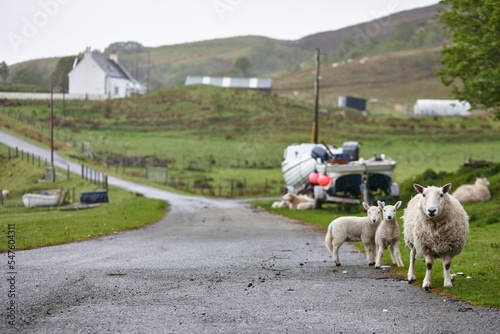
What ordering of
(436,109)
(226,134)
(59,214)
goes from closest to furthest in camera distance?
(59,214), (226,134), (436,109)

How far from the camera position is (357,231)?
19047 mm

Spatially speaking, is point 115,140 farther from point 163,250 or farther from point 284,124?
point 163,250

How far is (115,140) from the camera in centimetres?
8894

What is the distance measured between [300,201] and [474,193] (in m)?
9.96

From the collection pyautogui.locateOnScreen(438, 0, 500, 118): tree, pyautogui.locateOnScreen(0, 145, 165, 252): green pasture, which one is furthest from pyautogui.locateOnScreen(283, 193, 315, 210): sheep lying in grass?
pyautogui.locateOnScreen(438, 0, 500, 118): tree

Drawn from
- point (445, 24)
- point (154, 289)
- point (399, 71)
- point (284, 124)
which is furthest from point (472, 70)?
point (399, 71)

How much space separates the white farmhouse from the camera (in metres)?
99.8

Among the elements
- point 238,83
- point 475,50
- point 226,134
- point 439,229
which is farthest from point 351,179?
point 238,83

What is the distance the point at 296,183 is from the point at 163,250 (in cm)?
2641

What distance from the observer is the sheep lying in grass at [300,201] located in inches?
1652

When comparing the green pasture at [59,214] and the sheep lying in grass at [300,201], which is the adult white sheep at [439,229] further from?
the sheep lying in grass at [300,201]

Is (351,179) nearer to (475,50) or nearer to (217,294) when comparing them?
(475,50)

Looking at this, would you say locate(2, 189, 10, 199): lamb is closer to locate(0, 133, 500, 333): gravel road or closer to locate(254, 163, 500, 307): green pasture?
locate(254, 163, 500, 307): green pasture

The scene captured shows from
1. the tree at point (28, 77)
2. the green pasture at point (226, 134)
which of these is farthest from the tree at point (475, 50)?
the green pasture at point (226, 134)
